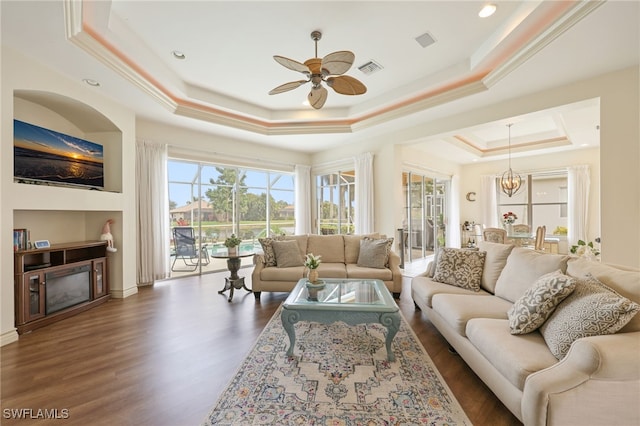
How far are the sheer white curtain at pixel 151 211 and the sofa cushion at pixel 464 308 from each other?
4663 mm

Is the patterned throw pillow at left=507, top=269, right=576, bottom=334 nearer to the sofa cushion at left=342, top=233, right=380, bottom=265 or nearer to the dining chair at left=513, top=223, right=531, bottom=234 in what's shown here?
the sofa cushion at left=342, top=233, right=380, bottom=265

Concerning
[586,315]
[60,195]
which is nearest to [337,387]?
[586,315]

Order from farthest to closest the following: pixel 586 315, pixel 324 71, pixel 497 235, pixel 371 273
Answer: pixel 497 235 < pixel 371 273 < pixel 324 71 < pixel 586 315

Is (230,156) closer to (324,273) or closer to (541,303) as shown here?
(324,273)

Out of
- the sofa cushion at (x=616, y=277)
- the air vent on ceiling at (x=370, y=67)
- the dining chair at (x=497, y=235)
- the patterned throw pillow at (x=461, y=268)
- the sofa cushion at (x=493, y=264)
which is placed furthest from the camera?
the dining chair at (x=497, y=235)

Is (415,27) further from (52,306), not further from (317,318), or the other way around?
(52,306)

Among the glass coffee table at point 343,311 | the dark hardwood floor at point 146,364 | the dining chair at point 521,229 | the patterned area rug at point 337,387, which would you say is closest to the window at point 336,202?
the dark hardwood floor at point 146,364

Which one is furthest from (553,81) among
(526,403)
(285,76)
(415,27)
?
(526,403)

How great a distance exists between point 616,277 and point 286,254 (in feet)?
11.3

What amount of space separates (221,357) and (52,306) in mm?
2472

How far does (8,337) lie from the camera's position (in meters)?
2.63

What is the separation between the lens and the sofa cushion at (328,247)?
4.41 metres

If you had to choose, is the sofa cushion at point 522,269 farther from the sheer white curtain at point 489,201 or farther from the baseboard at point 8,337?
the sheer white curtain at point 489,201

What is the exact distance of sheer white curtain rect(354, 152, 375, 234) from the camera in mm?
5820
